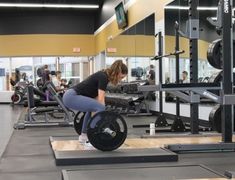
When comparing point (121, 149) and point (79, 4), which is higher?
point (79, 4)

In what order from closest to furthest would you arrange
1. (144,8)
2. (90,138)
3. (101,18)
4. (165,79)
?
1. (90,138)
2. (165,79)
3. (144,8)
4. (101,18)

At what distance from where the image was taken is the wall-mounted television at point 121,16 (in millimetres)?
12789

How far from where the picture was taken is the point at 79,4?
57.4 ft

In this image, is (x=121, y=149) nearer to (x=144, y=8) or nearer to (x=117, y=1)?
(x=144, y=8)

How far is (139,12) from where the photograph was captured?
37.7 feet

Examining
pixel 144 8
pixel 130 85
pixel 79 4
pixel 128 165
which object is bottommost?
pixel 128 165

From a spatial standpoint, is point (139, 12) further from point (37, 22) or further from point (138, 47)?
point (37, 22)

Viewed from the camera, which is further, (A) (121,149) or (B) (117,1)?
(B) (117,1)

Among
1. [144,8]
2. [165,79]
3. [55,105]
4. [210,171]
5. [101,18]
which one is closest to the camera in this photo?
[210,171]

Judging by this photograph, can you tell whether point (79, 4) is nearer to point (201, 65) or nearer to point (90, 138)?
point (201, 65)

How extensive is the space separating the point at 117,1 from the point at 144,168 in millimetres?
10929

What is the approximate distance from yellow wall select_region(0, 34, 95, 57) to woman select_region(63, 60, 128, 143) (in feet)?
44.6

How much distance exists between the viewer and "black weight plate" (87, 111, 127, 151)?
179 inches

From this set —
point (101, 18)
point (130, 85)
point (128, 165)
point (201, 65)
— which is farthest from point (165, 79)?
point (101, 18)
